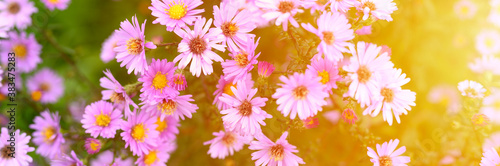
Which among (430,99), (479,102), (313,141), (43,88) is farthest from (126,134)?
(430,99)

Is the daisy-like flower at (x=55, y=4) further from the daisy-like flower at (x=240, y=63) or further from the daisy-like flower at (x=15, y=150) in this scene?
the daisy-like flower at (x=240, y=63)

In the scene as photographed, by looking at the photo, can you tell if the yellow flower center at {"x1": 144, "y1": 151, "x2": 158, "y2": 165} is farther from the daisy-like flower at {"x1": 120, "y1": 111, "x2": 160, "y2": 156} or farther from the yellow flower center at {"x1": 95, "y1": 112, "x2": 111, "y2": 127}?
the yellow flower center at {"x1": 95, "y1": 112, "x2": 111, "y2": 127}

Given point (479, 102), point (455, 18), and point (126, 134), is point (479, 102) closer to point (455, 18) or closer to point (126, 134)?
point (455, 18)

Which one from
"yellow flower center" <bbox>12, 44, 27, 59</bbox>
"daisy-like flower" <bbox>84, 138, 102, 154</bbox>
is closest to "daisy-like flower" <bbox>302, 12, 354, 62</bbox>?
"daisy-like flower" <bbox>84, 138, 102, 154</bbox>

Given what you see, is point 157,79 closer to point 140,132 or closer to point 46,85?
point 140,132

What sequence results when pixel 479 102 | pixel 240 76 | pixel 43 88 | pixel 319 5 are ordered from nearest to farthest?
pixel 240 76 < pixel 319 5 < pixel 479 102 < pixel 43 88

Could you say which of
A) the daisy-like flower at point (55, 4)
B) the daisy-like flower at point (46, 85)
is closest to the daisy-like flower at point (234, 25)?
the daisy-like flower at point (55, 4)
